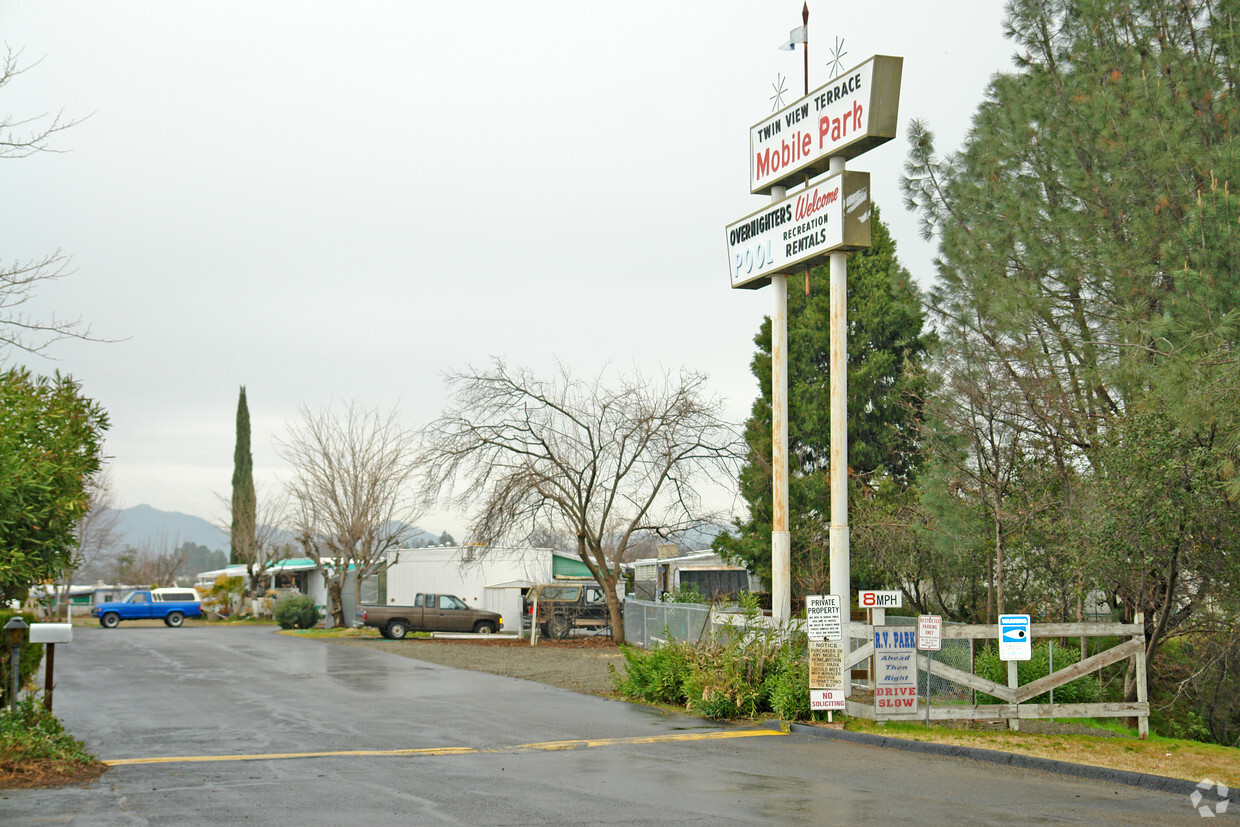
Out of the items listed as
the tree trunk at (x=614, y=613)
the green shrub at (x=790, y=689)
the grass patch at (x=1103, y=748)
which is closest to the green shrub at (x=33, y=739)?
the green shrub at (x=790, y=689)

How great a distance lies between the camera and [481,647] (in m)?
31.3

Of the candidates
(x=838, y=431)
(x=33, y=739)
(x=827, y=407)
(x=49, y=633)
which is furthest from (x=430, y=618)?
(x=33, y=739)

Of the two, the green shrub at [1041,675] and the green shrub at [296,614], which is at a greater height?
the green shrub at [1041,675]

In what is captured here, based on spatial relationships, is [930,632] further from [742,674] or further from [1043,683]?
[742,674]

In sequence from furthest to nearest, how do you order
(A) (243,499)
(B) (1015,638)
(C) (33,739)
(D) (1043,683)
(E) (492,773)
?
(A) (243,499) < (D) (1043,683) < (B) (1015,638) < (E) (492,773) < (C) (33,739)

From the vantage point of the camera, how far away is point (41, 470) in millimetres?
11578

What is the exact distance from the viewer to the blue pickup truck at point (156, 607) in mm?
48188

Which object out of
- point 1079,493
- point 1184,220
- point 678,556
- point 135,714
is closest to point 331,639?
point 678,556

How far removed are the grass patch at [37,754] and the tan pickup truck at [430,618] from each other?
2519 cm

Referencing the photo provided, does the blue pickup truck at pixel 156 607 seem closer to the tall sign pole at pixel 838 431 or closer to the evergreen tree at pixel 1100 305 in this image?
the evergreen tree at pixel 1100 305

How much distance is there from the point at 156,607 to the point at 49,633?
1613 inches

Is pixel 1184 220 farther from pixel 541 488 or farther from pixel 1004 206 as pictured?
pixel 541 488

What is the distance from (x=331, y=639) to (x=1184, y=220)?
97.6ft

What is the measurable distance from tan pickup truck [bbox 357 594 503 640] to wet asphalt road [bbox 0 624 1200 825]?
17.8 m
